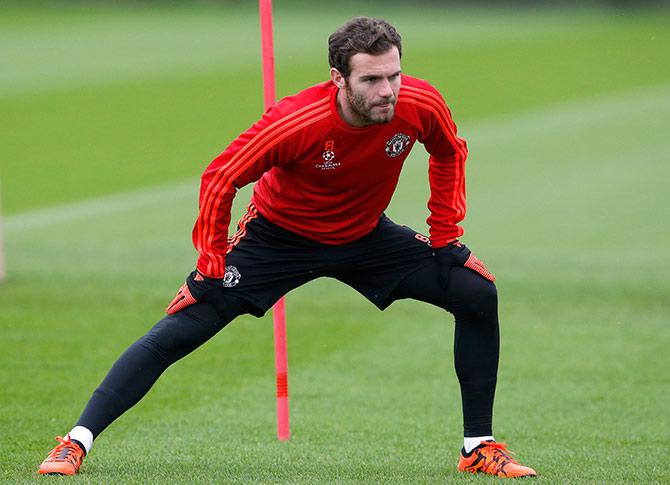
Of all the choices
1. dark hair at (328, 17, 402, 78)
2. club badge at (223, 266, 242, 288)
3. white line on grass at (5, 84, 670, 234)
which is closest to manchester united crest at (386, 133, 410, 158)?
dark hair at (328, 17, 402, 78)

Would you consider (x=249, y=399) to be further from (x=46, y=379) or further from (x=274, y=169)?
(x=274, y=169)

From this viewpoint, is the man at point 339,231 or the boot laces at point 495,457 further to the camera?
the boot laces at point 495,457

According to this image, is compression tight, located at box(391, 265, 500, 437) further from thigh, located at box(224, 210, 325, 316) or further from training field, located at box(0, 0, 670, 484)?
thigh, located at box(224, 210, 325, 316)

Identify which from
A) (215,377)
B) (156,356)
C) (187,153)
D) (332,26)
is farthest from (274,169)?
(332,26)

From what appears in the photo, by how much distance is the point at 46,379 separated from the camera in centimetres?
807

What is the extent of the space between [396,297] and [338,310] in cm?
423

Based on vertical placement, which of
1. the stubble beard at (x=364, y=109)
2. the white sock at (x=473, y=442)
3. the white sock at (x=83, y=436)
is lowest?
the white sock at (x=473, y=442)

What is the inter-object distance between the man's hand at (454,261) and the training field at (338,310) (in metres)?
0.94

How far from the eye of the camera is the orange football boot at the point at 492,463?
5909mm

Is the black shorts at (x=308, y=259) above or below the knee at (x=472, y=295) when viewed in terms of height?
above

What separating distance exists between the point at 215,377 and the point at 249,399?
0.54 m

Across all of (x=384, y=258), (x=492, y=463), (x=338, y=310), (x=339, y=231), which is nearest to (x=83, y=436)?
(x=339, y=231)

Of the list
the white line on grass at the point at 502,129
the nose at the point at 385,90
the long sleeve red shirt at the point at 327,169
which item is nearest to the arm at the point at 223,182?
the long sleeve red shirt at the point at 327,169

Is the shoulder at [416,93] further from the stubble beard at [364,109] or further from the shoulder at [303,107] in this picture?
the shoulder at [303,107]
